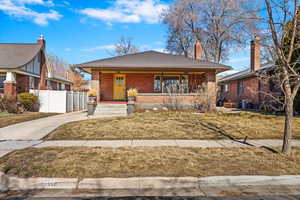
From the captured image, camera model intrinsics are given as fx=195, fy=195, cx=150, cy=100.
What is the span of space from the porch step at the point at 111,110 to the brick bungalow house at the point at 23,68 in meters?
8.64

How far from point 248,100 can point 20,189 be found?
67.8 feet

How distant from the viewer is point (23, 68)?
17938mm

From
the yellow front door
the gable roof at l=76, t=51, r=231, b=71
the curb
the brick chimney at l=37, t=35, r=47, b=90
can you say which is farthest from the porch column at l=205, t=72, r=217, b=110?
the brick chimney at l=37, t=35, r=47, b=90

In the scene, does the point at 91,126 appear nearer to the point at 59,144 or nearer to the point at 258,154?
the point at 59,144

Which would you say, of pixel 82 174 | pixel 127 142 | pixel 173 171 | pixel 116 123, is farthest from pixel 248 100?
pixel 82 174

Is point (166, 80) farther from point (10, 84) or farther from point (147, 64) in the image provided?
point (10, 84)

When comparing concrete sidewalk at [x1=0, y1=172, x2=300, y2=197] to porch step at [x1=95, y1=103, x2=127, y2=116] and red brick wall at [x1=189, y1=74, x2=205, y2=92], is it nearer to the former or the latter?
porch step at [x1=95, y1=103, x2=127, y2=116]

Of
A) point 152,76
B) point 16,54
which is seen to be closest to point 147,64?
point 152,76

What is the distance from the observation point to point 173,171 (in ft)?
14.2

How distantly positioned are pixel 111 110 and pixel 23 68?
10.8m

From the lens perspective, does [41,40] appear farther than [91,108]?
Yes

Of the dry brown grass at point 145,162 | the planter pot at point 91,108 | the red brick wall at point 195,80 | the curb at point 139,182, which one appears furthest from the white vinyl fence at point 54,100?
the curb at point 139,182

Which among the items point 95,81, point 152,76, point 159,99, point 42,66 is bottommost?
point 159,99

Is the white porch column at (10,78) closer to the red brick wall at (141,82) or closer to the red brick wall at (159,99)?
the red brick wall at (141,82)
